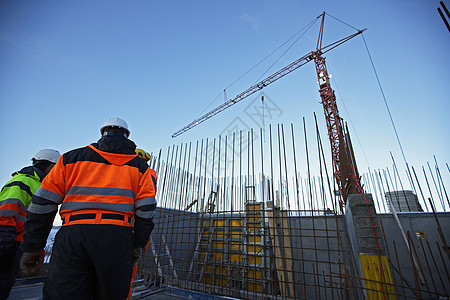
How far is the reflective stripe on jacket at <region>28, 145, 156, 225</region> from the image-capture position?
1476mm

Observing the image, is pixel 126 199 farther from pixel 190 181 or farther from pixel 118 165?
pixel 190 181

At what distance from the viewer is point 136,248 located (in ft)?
5.61

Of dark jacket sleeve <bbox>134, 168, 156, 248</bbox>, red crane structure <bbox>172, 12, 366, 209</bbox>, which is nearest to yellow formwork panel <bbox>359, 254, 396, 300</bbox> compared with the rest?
dark jacket sleeve <bbox>134, 168, 156, 248</bbox>

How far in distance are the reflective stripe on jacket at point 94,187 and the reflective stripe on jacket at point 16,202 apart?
1.09 metres

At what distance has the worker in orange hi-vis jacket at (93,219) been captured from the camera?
1334mm

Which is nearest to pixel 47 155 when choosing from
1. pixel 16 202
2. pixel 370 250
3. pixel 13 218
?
pixel 16 202

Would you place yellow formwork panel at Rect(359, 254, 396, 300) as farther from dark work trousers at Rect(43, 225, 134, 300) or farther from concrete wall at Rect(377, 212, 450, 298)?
dark work trousers at Rect(43, 225, 134, 300)

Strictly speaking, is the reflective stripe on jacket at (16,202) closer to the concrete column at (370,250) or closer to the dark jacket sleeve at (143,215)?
the dark jacket sleeve at (143,215)

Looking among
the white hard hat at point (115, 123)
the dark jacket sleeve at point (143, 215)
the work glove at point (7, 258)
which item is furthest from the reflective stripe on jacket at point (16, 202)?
the dark jacket sleeve at point (143, 215)

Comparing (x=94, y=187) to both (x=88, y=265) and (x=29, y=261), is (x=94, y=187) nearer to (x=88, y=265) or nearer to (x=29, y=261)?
(x=88, y=265)

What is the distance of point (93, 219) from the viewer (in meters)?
1.42

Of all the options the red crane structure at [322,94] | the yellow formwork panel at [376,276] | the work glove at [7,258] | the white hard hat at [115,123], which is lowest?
the yellow formwork panel at [376,276]

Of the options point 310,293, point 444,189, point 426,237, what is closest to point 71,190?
point 310,293

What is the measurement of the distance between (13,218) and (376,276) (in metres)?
4.56
